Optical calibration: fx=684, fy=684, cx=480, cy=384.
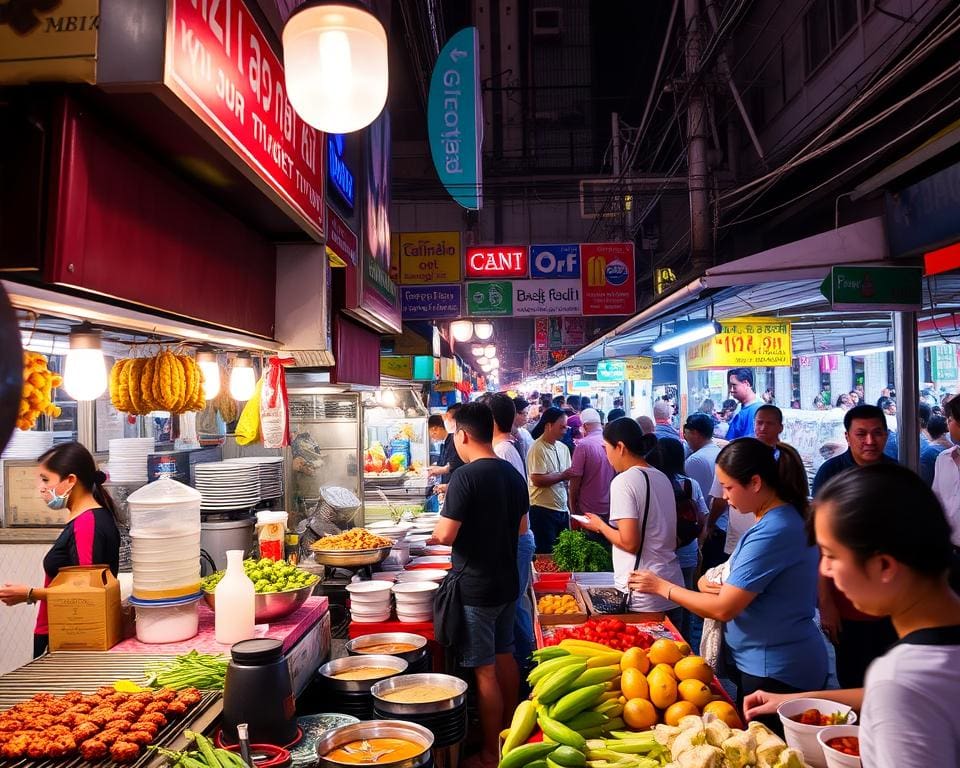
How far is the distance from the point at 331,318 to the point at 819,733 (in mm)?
4349

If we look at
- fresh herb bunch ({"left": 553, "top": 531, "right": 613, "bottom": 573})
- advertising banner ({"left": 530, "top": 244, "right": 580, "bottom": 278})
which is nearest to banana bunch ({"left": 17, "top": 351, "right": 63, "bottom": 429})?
fresh herb bunch ({"left": 553, "top": 531, "right": 613, "bottom": 573})

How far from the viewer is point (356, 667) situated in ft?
13.6

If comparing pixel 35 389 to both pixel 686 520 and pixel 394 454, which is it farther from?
pixel 394 454

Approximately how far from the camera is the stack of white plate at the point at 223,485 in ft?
19.3

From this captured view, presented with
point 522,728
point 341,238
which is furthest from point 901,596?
point 341,238

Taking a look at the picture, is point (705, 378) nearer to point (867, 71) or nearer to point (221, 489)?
point (867, 71)

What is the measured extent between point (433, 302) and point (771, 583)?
349 inches

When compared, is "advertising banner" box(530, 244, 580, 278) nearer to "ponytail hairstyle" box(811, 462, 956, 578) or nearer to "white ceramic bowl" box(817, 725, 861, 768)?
"white ceramic bowl" box(817, 725, 861, 768)

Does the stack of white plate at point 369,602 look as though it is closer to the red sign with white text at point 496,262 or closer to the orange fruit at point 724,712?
the orange fruit at point 724,712

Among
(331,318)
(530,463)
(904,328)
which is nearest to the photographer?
(331,318)

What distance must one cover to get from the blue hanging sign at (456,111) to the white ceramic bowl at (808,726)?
6.64 m

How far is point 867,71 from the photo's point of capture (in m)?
9.53

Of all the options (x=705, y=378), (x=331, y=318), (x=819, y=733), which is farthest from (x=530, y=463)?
(x=705, y=378)

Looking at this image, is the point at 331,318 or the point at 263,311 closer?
the point at 263,311
